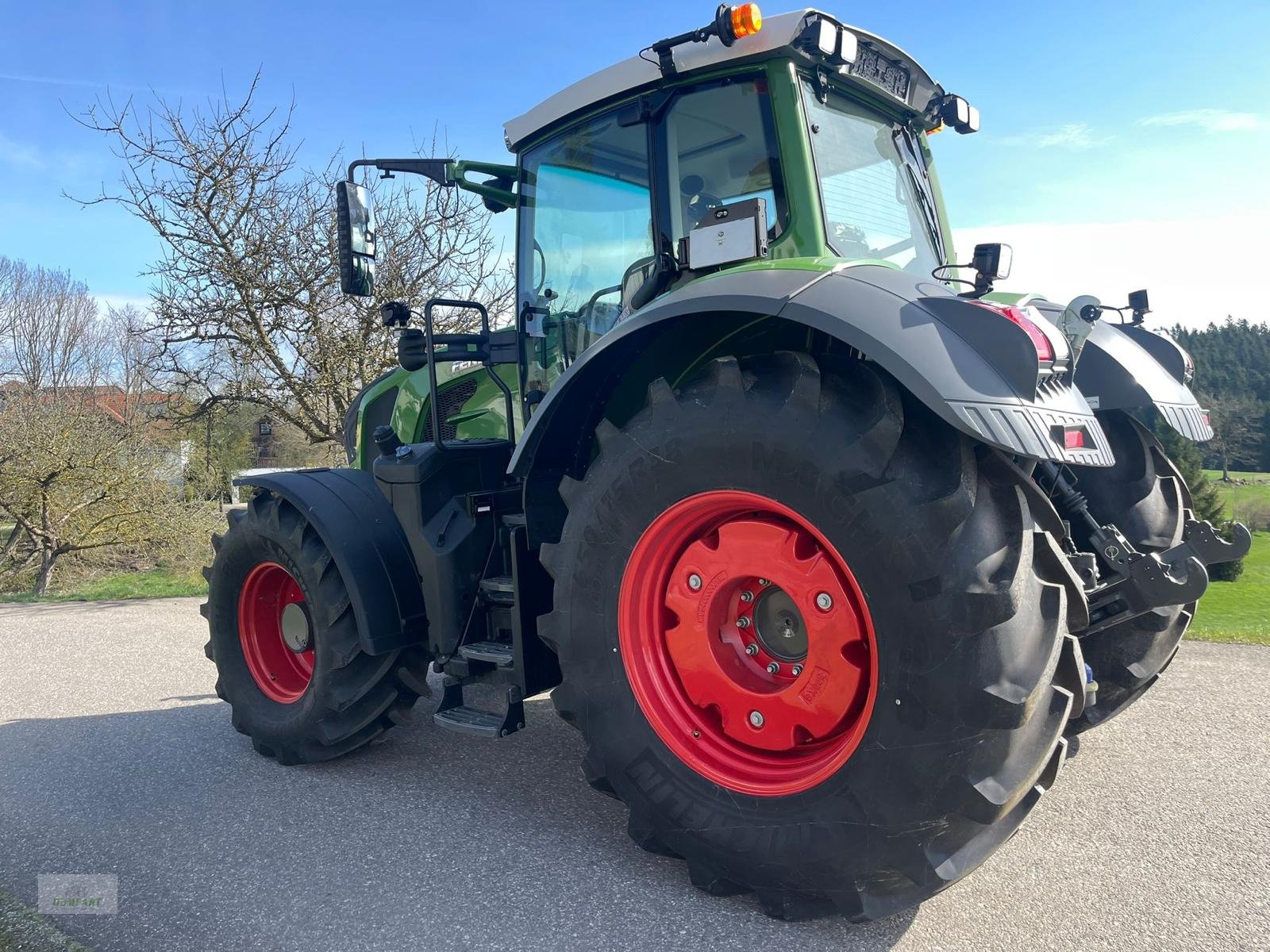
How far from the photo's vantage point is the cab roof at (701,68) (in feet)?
9.04

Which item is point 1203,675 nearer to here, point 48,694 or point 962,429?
point 962,429

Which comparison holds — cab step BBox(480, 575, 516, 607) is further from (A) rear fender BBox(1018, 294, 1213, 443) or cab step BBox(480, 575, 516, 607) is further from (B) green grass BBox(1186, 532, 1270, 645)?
(B) green grass BBox(1186, 532, 1270, 645)

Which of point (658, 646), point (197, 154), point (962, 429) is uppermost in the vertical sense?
point (197, 154)

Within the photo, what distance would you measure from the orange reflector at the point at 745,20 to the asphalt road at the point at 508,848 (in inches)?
99.1

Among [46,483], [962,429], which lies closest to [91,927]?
[962,429]

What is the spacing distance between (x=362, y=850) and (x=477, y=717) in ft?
1.91

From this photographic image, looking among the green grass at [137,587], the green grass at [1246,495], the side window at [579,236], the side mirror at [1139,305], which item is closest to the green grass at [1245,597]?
the green grass at [1246,495]

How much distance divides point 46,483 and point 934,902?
14719 mm

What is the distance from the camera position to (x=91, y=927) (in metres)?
2.52

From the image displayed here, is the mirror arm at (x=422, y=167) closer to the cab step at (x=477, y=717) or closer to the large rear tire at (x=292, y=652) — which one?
the large rear tire at (x=292, y=652)

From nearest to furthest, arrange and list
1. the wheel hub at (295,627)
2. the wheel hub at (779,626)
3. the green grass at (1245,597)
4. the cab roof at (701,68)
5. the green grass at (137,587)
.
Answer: the wheel hub at (779,626) < the cab roof at (701,68) < the wheel hub at (295,627) < the green grass at (137,587) < the green grass at (1245,597)

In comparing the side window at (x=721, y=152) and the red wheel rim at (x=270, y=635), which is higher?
the side window at (x=721, y=152)

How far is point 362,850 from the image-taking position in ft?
9.66

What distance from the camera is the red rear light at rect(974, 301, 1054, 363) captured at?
217 centimetres
